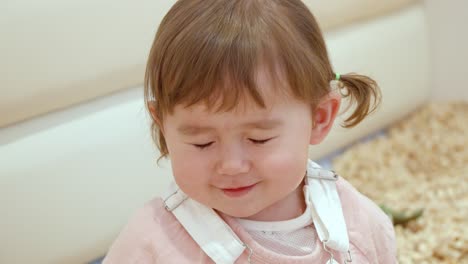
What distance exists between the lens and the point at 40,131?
132cm

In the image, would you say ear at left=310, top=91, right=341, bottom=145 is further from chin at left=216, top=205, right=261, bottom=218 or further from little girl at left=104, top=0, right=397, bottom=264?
chin at left=216, top=205, right=261, bottom=218

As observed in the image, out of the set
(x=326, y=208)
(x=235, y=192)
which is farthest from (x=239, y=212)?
(x=326, y=208)

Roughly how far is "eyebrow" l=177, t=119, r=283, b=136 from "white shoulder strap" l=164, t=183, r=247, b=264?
0.46 feet

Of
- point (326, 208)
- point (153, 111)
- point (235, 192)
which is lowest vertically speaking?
point (326, 208)

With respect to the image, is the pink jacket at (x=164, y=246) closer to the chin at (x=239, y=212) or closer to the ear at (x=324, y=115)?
the chin at (x=239, y=212)

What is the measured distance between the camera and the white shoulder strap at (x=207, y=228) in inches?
37.2

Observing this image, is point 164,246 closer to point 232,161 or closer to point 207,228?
point 207,228

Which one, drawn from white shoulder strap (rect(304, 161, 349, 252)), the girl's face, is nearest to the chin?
the girl's face

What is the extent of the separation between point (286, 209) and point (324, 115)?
143 millimetres

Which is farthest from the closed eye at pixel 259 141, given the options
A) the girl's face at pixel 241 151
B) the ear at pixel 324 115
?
the ear at pixel 324 115

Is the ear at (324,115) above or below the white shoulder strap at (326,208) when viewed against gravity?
above

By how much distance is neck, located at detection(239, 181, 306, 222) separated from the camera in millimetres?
994

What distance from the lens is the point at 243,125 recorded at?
854 millimetres

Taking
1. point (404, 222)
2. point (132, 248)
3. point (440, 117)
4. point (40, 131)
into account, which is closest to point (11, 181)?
point (40, 131)
